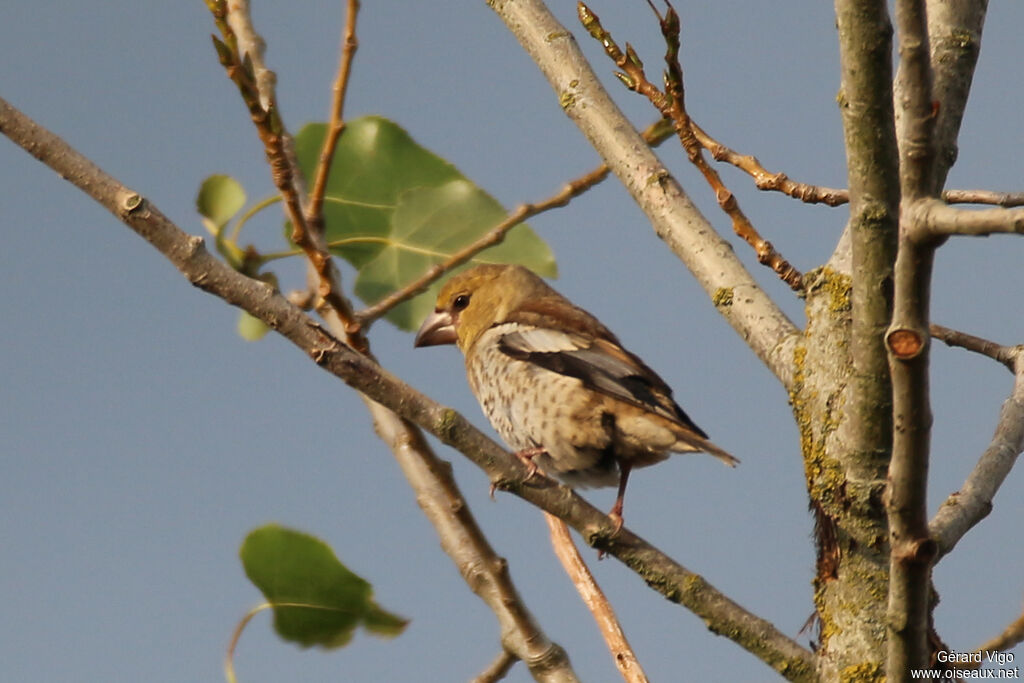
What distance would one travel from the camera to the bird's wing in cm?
427

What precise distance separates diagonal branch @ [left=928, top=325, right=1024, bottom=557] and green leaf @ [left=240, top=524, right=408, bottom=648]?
1583mm

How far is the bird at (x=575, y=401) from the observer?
4.22 meters

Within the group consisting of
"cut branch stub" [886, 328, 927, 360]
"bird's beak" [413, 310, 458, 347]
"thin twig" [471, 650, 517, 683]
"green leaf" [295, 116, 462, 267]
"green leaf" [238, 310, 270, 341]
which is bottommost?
"thin twig" [471, 650, 517, 683]

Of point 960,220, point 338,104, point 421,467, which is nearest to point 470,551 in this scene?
point 421,467

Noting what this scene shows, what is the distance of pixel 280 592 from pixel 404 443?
55 cm

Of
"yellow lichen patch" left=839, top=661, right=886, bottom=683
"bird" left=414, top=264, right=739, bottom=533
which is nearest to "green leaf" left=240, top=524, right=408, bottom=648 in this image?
"bird" left=414, top=264, right=739, bottom=533

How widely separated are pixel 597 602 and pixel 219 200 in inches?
65.3

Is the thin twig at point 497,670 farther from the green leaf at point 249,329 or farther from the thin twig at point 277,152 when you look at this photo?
the green leaf at point 249,329

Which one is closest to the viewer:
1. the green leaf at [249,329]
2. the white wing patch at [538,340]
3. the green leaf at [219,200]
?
the green leaf at [219,200]

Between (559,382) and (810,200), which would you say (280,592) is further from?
(810,200)

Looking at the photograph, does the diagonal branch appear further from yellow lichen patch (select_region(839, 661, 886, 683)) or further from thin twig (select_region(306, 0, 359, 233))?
thin twig (select_region(306, 0, 359, 233))

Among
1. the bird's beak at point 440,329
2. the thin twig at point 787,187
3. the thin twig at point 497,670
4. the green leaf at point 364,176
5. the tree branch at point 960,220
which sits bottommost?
the thin twig at point 497,670

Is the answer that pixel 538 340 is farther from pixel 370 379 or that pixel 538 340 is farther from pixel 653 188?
pixel 370 379

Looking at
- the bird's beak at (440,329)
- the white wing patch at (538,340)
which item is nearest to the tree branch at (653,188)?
the white wing patch at (538,340)
